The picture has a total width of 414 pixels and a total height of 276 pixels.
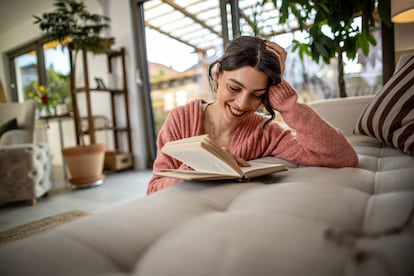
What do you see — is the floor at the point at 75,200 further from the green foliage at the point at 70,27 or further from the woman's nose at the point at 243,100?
the green foliage at the point at 70,27

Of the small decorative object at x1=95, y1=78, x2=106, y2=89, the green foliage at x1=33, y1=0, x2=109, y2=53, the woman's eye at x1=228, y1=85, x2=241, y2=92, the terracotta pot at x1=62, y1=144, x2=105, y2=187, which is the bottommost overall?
the terracotta pot at x1=62, y1=144, x2=105, y2=187

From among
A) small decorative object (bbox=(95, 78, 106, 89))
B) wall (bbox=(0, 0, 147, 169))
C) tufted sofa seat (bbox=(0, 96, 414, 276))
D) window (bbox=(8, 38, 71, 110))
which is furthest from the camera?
window (bbox=(8, 38, 71, 110))

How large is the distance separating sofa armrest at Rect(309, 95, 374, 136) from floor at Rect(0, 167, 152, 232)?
134 centimetres

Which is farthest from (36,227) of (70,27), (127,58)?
(127,58)

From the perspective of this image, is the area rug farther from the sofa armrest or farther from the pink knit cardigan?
the sofa armrest

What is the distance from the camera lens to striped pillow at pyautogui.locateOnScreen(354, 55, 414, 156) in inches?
36.0

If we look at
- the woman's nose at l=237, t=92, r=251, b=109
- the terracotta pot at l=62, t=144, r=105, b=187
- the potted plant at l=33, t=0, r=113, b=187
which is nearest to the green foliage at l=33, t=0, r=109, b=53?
the potted plant at l=33, t=0, r=113, b=187

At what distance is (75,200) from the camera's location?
2166 millimetres

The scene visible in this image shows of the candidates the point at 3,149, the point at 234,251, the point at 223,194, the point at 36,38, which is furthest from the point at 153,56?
the point at 234,251

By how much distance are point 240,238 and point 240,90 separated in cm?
58

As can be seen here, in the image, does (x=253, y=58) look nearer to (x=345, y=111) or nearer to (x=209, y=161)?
(x=209, y=161)

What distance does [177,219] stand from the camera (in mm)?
440

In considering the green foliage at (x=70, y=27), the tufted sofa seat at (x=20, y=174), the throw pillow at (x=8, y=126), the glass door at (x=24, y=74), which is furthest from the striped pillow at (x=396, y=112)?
the glass door at (x=24, y=74)

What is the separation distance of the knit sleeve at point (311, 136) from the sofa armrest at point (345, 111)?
0.72 metres
